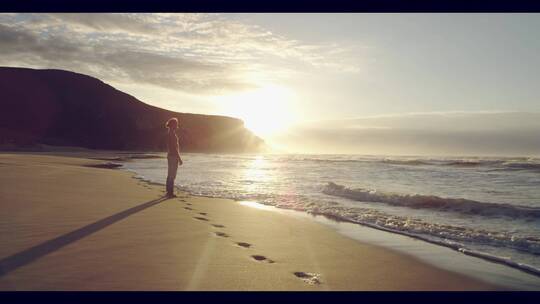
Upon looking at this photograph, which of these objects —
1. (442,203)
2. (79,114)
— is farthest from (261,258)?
(79,114)

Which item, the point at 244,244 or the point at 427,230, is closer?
the point at 244,244

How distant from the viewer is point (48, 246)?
4172mm

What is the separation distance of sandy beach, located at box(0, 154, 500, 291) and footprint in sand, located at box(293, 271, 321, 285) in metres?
0.02

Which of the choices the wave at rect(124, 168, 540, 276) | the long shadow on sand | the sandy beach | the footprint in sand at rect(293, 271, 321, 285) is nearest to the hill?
the wave at rect(124, 168, 540, 276)

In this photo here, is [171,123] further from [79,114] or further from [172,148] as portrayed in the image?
[79,114]

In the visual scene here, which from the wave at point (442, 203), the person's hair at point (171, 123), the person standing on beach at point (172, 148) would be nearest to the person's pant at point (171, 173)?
the person standing on beach at point (172, 148)

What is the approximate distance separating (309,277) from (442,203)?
773cm

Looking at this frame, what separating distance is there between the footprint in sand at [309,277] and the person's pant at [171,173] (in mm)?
6738

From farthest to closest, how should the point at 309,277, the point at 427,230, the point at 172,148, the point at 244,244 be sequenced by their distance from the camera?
the point at 172,148, the point at 427,230, the point at 244,244, the point at 309,277

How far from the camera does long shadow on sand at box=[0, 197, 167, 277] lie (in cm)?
347

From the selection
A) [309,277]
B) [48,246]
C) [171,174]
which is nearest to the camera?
[309,277]
